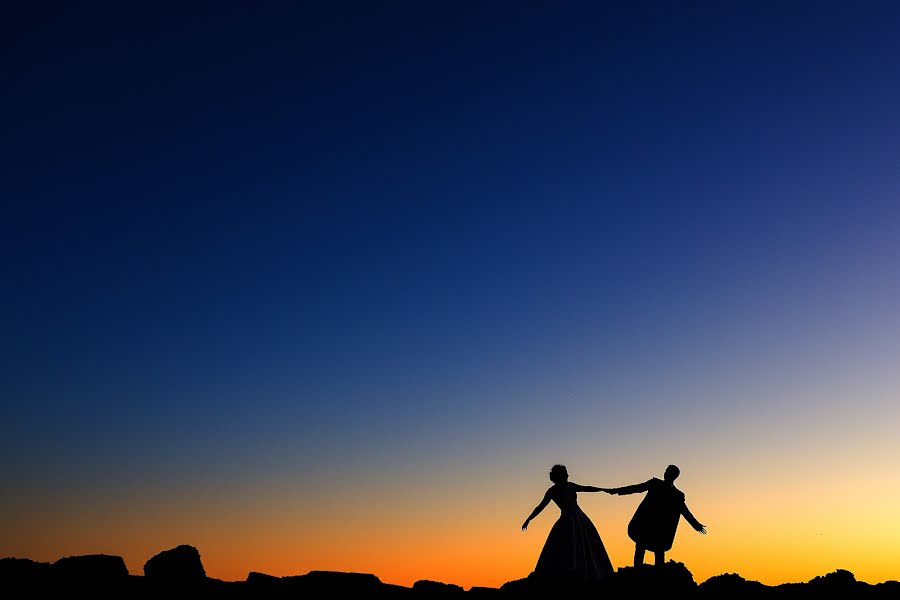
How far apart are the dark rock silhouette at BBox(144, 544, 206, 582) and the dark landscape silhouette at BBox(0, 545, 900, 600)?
29 mm

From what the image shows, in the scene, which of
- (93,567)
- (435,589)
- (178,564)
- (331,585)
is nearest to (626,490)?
(435,589)

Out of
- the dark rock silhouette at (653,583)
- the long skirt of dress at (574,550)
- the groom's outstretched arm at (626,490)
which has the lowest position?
the dark rock silhouette at (653,583)

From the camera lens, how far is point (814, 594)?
24.3 meters

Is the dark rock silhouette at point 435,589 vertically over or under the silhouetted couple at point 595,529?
under

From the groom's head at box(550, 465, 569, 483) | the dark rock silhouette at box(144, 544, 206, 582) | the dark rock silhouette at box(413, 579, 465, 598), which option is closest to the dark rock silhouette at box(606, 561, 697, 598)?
the groom's head at box(550, 465, 569, 483)

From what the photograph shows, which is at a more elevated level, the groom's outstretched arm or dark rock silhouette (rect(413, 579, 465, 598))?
the groom's outstretched arm

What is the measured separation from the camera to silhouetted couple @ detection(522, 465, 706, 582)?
76.0ft

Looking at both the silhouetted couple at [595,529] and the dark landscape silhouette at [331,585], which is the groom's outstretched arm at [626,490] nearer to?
the silhouetted couple at [595,529]

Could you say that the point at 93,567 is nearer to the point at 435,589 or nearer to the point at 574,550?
the point at 435,589

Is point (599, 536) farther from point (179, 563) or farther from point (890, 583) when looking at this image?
Answer: point (179, 563)

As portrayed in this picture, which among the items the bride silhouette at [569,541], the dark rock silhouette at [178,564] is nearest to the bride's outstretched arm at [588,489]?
the bride silhouette at [569,541]

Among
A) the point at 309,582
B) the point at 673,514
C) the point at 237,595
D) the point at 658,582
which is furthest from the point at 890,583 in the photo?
the point at 237,595

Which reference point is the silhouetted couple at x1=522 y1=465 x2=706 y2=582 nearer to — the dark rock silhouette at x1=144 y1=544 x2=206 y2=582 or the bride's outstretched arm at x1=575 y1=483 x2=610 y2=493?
the bride's outstretched arm at x1=575 y1=483 x2=610 y2=493

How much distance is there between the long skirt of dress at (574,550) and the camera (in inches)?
907
